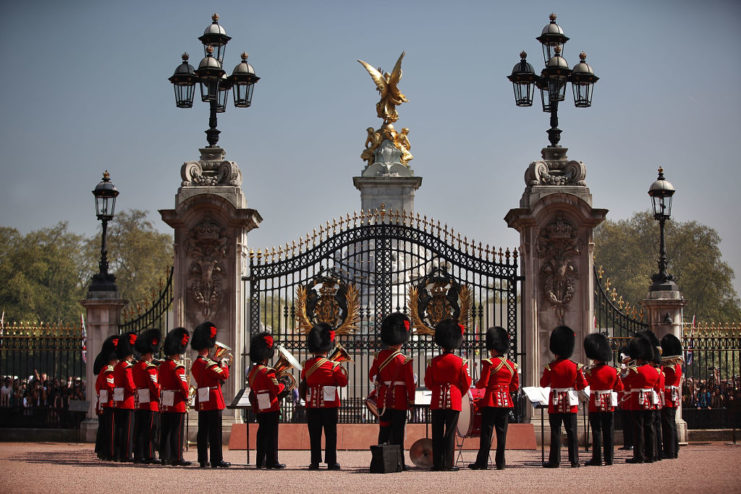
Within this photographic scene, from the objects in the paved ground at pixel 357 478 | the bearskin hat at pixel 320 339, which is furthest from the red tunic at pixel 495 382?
the bearskin hat at pixel 320 339

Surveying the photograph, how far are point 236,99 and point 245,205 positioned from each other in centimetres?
181

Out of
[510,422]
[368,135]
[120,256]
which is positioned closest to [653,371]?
[510,422]

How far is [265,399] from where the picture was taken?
48.9 ft

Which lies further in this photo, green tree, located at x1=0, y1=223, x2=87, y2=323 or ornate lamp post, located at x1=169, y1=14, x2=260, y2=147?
green tree, located at x1=0, y1=223, x2=87, y2=323

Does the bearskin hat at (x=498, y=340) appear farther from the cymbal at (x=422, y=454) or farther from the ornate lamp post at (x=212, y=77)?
the ornate lamp post at (x=212, y=77)

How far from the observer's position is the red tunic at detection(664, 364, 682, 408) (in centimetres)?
1681

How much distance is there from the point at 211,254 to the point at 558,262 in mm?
5858

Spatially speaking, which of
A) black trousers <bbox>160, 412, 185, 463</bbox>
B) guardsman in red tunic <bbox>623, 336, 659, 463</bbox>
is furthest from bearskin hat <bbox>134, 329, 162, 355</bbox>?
guardsman in red tunic <bbox>623, 336, 659, 463</bbox>

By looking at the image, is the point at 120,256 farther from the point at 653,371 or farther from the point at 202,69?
the point at 653,371

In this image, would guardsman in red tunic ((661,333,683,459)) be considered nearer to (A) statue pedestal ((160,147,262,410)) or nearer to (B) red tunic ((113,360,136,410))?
(A) statue pedestal ((160,147,262,410))

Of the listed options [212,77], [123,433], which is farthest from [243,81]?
[123,433]

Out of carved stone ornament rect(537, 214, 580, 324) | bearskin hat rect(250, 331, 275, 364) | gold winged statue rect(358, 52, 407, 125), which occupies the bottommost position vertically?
bearskin hat rect(250, 331, 275, 364)

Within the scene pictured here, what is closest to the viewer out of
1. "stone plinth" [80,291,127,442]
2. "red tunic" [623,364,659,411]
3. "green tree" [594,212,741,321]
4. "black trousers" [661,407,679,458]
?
"red tunic" [623,364,659,411]

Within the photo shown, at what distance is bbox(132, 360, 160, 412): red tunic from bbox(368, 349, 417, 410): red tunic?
3.27 metres
